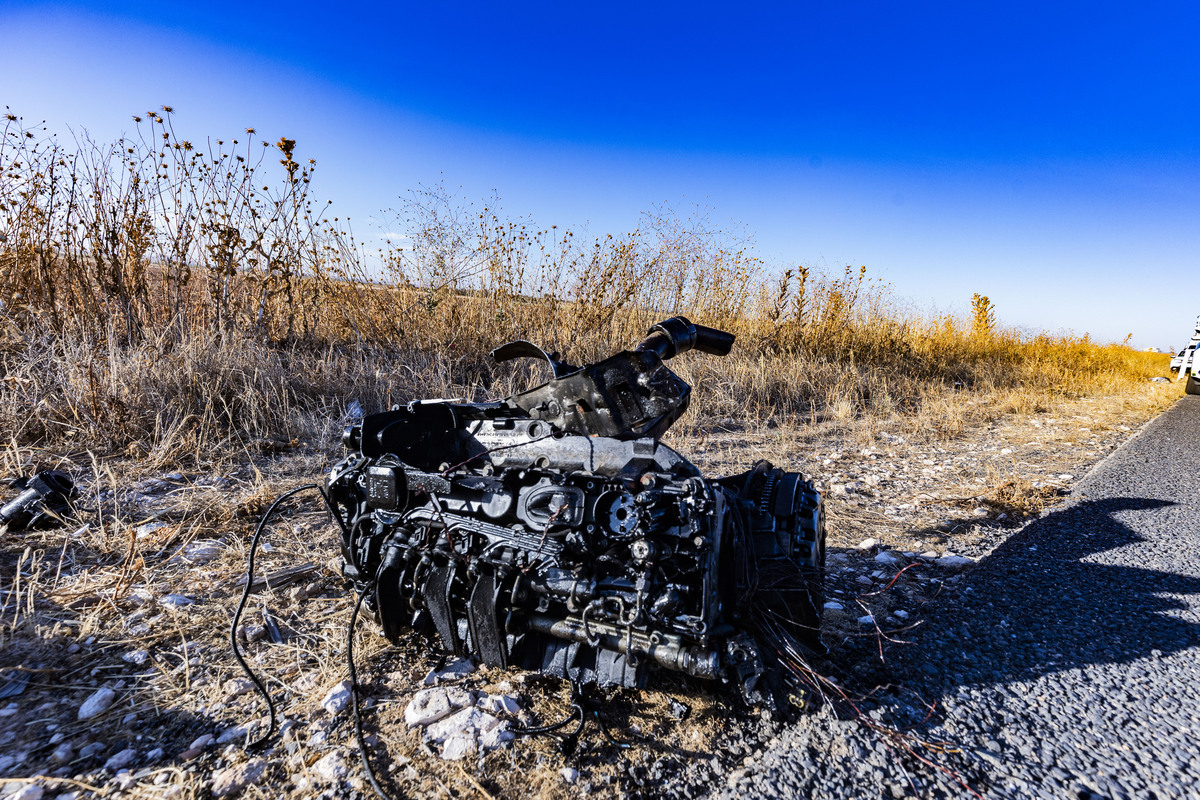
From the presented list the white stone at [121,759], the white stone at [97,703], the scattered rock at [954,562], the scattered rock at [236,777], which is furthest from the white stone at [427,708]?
the scattered rock at [954,562]

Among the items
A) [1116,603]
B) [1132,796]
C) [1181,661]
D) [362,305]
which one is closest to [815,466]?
[1116,603]

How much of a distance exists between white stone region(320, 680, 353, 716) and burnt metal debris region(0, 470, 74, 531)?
7.31 ft

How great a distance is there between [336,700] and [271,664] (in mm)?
406

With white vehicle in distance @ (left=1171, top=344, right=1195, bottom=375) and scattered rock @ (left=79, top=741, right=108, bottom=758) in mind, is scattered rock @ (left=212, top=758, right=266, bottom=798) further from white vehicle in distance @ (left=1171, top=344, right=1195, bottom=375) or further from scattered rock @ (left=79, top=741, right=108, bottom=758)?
white vehicle in distance @ (left=1171, top=344, right=1195, bottom=375)

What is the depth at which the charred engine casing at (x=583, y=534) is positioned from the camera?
1699 mm

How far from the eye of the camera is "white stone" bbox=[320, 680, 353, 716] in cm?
184

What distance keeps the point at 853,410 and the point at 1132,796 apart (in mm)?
6411

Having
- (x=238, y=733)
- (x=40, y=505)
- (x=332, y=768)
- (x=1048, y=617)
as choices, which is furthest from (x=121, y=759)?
(x=1048, y=617)

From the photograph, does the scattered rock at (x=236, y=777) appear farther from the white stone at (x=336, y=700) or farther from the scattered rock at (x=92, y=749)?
the scattered rock at (x=92, y=749)

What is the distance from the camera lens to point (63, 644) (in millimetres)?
2129

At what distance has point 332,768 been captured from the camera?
62.8 inches

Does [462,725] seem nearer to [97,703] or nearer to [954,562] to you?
[97,703]

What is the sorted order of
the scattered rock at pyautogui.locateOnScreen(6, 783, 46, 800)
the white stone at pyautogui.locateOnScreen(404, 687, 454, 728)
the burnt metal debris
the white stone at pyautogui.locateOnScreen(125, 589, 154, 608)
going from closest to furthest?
the scattered rock at pyautogui.locateOnScreen(6, 783, 46, 800), the white stone at pyautogui.locateOnScreen(404, 687, 454, 728), the white stone at pyautogui.locateOnScreen(125, 589, 154, 608), the burnt metal debris

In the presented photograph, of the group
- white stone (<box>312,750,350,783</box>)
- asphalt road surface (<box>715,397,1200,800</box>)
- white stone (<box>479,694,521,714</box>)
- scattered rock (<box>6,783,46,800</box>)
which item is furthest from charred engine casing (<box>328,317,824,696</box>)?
scattered rock (<box>6,783,46,800</box>)
